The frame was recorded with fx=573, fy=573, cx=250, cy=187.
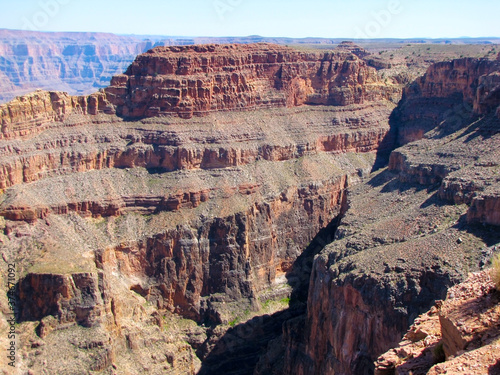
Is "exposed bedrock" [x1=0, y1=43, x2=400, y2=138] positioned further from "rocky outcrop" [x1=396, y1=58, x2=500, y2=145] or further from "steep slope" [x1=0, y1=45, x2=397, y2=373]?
"rocky outcrop" [x1=396, y1=58, x2=500, y2=145]

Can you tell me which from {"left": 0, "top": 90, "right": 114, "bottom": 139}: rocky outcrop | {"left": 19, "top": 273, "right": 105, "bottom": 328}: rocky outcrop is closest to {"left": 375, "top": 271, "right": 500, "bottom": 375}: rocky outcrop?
{"left": 19, "top": 273, "right": 105, "bottom": 328}: rocky outcrop

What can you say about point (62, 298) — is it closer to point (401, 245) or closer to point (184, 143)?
point (184, 143)

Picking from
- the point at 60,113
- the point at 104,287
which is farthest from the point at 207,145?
the point at 104,287

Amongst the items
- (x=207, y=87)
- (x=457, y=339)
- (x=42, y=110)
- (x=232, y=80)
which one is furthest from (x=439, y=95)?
(x=457, y=339)

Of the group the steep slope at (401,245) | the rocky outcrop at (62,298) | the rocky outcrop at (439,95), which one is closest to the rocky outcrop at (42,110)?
the rocky outcrop at (62,298)

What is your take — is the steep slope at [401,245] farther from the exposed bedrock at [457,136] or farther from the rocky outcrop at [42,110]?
the rocky outcrop at [42,110]
